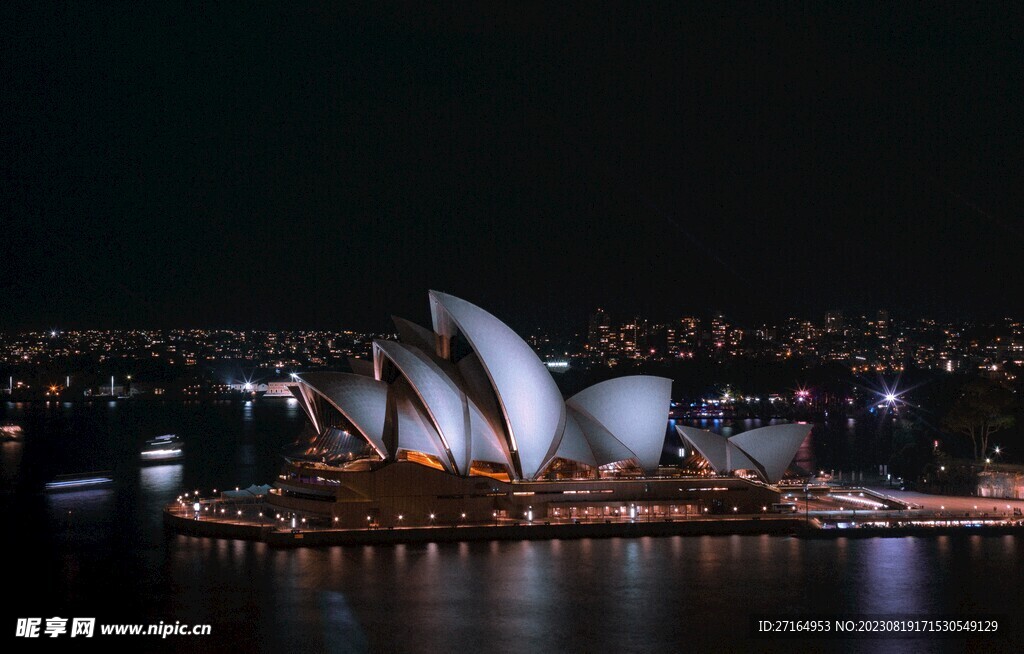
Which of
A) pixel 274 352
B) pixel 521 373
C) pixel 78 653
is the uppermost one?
pixel 274 352

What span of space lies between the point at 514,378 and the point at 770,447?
946 centimetres

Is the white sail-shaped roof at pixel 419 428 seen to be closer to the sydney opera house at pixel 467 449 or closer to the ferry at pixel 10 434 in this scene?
the sydney opera house at pixel 467 449

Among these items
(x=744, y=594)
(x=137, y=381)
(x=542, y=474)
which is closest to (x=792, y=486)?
(x=542, y=474)

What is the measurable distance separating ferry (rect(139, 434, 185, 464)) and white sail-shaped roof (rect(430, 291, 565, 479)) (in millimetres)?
27347

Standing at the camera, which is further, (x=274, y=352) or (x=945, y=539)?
(x=274, y=352)

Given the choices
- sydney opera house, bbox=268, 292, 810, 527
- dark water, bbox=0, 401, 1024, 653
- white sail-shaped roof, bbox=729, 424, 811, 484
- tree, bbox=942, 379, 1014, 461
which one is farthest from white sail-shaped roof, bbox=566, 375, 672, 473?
tree, bbox=942, 379, 1014, 461

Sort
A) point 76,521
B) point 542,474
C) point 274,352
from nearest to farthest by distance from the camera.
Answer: point 542,474
point 76,521
point 274,352

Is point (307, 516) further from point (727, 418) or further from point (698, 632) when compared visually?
point (727, 418)

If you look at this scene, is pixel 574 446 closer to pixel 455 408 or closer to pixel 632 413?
pixel 632 413

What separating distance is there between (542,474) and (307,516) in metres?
6.98

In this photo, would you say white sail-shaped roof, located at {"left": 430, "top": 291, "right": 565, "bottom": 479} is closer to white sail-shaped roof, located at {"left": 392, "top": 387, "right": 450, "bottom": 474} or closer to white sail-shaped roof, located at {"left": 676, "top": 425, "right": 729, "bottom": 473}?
white sail-shaped roof, located at {"left": 392, "top": 387, "right": 450, "bottom": 474}

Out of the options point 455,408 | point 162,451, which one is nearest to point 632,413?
point 455,408

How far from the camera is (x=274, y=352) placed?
186875 mm

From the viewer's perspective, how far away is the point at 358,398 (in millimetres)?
29609
